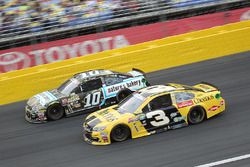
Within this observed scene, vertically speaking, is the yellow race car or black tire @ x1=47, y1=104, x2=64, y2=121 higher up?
the yellow race car

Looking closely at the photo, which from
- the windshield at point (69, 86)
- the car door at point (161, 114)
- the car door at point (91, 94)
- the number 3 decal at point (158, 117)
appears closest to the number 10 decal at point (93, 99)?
the car door at point (91, 94)

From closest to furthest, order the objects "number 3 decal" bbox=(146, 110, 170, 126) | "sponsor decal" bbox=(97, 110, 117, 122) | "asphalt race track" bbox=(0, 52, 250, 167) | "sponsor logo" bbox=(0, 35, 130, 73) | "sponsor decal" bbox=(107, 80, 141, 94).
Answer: "asphalt race track" bbox=(0, 52, 250, 167) < "sponsor decal" bbox=(97, 110, 117, 122) < "number 3 decal" bbox=(146, 110, 170, 126) < "sponsor decal" bbox=(107, 80, 141, 94) < "sponsor logo" bbox=(0, 35, 130, 73)

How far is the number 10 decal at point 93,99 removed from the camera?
16.0m

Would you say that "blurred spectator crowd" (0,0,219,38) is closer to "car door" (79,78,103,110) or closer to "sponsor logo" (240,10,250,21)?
"sponsor logo" (240,10,250,21)

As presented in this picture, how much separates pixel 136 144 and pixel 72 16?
951cm

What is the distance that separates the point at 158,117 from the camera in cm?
1336

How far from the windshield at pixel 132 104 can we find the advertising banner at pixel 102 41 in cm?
686

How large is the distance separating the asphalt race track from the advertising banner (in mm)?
3657

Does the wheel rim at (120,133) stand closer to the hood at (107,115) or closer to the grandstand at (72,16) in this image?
the hood at (107,115)

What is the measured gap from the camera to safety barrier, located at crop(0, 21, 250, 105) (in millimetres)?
18344

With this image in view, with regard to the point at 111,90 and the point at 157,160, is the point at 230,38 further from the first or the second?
the point at 157,160

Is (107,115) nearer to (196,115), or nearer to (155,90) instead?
(155,90)

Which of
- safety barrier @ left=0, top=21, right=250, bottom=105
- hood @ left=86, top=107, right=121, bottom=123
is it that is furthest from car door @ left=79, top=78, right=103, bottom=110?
safety barrier @ left=0, top=21, right=250, bottom=105

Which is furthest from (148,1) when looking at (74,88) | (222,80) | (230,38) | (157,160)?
(157,160)
